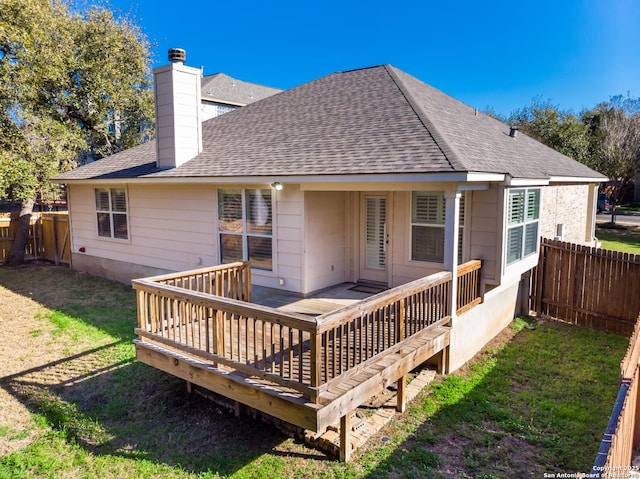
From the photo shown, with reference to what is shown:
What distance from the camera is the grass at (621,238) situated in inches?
692

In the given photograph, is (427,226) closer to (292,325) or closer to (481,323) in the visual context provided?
(481,323)

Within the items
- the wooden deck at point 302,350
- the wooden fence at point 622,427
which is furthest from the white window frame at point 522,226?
the wooden fence at point 622,427

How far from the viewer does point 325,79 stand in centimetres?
1195

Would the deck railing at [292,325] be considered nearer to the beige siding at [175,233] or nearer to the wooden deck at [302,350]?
the wooden deck at [302,350]

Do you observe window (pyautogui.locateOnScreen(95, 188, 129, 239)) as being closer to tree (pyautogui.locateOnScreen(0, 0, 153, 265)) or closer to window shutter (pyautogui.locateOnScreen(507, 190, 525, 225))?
tree (pyautogui.locateOnScreen(0, 0, 153, 265))

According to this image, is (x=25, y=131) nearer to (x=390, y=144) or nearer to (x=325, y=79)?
(x=325, y=79)

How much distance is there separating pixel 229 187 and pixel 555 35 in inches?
1033

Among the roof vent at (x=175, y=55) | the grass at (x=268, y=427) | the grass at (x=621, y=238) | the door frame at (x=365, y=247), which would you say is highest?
the roof vent at (x=175, y=55)

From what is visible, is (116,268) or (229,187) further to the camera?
(116,268)

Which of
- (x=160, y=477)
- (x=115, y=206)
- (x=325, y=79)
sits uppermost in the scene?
(x=325, y=79)

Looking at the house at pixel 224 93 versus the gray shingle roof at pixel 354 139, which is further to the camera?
the house at pixel 224 93

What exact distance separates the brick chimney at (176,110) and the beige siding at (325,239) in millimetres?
3762

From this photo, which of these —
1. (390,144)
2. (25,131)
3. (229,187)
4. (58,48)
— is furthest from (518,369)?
(58,48)

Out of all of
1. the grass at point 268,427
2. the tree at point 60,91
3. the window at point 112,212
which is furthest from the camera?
the tree at point 60,91
